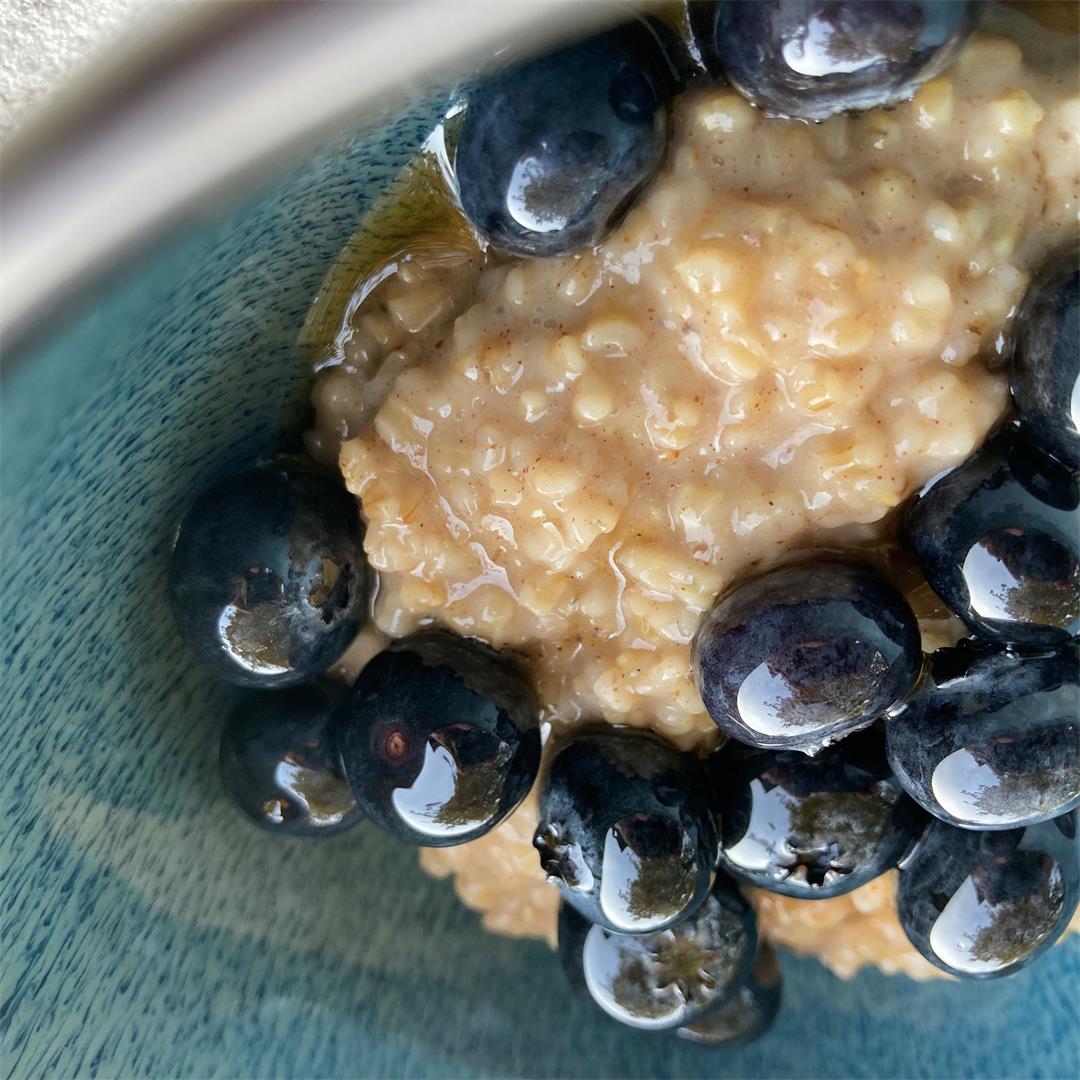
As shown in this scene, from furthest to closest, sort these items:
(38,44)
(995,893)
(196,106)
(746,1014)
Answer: (746,1014) < (995,893) < (38,44) < (196,106)

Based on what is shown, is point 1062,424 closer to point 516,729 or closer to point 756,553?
point 756,553

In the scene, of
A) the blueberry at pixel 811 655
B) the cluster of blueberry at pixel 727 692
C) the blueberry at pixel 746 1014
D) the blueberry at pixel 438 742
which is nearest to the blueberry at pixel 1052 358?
the cluster of blueberry at pixel 727 692

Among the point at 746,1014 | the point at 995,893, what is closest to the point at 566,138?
the point at 995,893

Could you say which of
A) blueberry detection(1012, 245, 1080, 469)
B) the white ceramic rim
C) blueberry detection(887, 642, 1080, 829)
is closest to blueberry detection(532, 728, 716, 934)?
blueberry detection(887, 642, 1080, 829)

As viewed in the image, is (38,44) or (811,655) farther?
(811,655)

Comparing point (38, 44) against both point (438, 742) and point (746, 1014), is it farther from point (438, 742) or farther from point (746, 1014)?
point (746, 1014)

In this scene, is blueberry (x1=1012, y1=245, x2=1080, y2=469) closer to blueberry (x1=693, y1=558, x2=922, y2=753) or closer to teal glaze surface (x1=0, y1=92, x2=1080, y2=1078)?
blueberry (x1=693, y1=558, x2=922, y2=753)

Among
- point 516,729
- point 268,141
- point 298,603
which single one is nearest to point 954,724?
point 516,729
